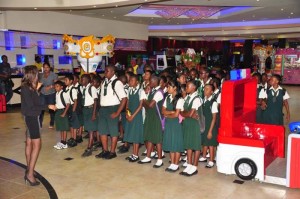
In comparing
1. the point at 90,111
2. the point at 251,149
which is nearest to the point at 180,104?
the point at 251,149

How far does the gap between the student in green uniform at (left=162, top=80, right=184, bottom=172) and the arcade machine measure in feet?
1.86

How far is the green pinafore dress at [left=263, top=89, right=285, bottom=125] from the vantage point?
601 cm

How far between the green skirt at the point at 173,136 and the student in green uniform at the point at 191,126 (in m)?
0.07

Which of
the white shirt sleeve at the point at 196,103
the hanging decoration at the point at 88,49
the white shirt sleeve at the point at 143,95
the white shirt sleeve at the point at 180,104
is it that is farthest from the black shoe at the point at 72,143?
the white shirt sleeve at the point at 196,103

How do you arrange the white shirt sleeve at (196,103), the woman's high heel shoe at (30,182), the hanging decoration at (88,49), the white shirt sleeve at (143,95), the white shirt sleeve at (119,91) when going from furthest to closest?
the hanging decoration at (88,49), the white shirt sleeve at (119,91), the white shirt sleeve at (143,95), the white shirt sleeve at (196,103), the woman's high heel shoe at (30,182)

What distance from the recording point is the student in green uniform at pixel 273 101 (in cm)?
600

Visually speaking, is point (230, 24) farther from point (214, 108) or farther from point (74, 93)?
point (214, 108)

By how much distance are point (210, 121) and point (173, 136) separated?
0.65m

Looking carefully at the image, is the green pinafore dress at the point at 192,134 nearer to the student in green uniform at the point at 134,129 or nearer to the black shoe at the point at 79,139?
the student in green uniform at the point at 134,129

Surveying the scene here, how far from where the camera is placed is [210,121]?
5.08 m

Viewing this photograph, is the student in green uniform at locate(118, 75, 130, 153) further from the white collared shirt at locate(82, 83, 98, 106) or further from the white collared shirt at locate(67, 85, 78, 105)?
the white collared shirt at locate(67, 85, 78, 105)

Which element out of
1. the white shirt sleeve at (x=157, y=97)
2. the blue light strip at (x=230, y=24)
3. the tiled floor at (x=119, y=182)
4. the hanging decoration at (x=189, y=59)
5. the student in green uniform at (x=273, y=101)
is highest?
the blue light strip at (x=230, y=24)

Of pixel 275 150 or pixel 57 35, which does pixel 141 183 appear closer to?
pixel 275 150

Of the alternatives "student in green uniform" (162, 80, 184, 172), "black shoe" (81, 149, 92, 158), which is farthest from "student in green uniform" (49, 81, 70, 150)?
"student in green uniform" (162, 80, 184, 172)
